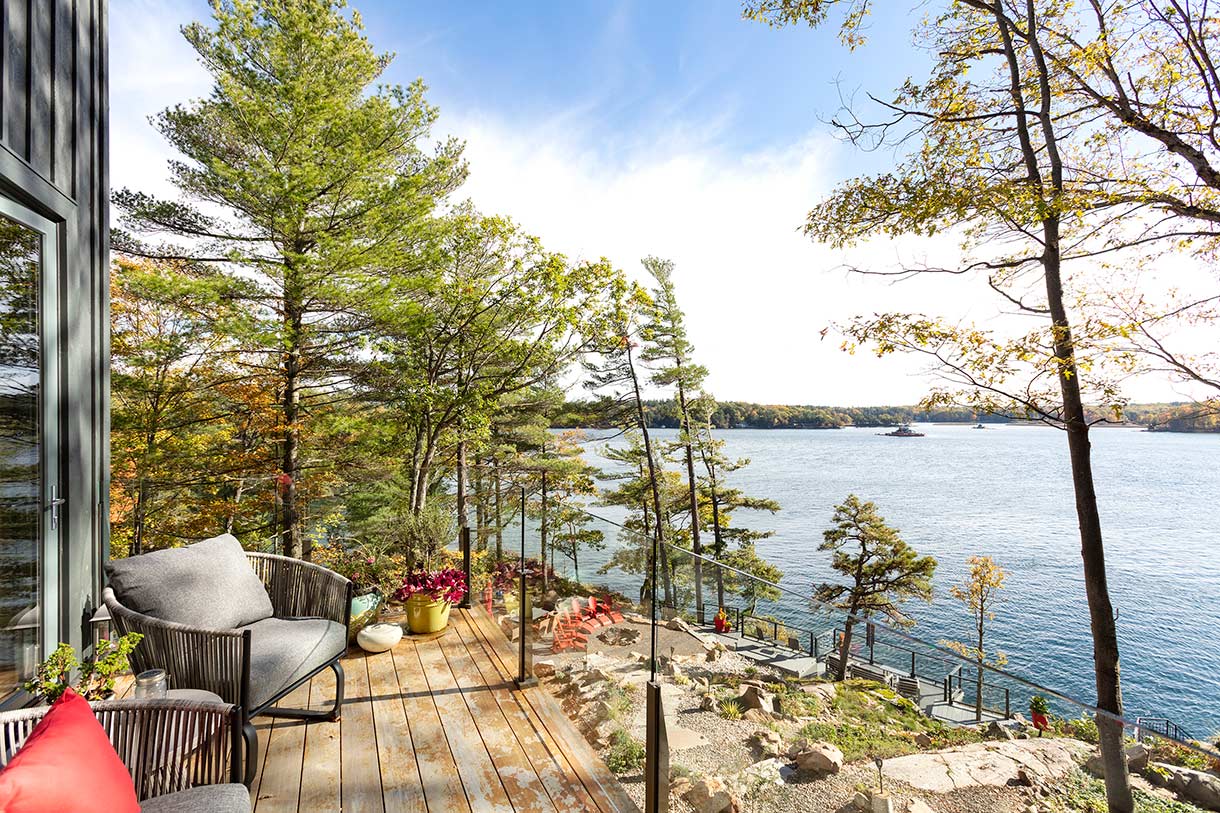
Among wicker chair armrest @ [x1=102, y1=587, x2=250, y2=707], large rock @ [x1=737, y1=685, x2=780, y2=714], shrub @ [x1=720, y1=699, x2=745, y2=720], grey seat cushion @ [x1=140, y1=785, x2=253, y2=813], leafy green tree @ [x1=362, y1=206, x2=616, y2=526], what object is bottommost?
shrub @ [x1=720, y1=699, x2=745, y2=720]

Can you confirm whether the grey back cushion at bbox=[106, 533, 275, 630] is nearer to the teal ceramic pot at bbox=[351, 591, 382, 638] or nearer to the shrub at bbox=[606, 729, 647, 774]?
the teal ceramic pot at bbox=[351, 591, 382, 638]

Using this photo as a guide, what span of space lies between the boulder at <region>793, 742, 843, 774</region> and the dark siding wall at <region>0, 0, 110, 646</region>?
301cm

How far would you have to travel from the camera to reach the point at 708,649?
258cm

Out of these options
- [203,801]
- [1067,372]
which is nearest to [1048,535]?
[1067,372]

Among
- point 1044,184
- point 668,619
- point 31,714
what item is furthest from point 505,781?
point 1044,184

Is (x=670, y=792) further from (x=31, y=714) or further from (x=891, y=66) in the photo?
(x=891, y=66)

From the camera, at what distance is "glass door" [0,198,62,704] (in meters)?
2.01

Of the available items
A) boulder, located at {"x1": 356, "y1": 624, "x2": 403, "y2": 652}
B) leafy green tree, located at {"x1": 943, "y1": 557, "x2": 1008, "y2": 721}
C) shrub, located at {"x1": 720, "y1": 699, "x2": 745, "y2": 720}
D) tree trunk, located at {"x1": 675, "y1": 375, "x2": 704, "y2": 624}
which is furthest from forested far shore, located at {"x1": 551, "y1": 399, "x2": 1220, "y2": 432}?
boulder, located at {"x1": 356, "y1": 624, "x2": 403, "y2": 652}

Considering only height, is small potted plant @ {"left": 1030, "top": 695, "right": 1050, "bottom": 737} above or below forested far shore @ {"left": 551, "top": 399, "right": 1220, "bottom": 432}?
below

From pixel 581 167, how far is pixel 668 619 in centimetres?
937

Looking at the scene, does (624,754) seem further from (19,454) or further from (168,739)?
(19,454)

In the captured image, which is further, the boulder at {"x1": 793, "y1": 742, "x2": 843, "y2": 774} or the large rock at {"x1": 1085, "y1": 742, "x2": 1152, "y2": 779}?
the boulder at {"x1": 793, "y1": 742, "x2": 843, "y2": 774}

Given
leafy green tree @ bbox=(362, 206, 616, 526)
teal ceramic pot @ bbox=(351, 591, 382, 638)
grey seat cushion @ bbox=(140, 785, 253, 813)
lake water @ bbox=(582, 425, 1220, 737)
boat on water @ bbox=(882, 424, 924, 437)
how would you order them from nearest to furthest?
grey seat cushion @ bbox=(140, 785, 253, 813) → teal ceramic pot @ bbox=(351, 591, 382, 638) → leafy green tree @ bbox=(362, 206, 616, 526) → lake water @ bbox=(582, 425, 1220, 737) → boat on water @ bbox=(882, 424, 924, 437)

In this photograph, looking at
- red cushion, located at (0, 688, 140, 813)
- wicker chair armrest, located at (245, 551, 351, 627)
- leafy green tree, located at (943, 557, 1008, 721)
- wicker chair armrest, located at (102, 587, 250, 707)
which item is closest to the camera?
red cushion, located at (0, 688, 140, 813)
